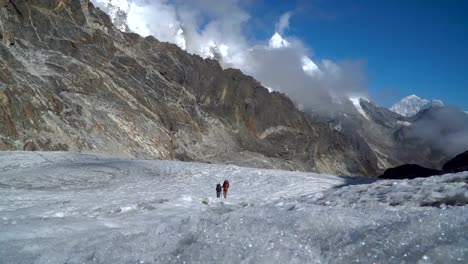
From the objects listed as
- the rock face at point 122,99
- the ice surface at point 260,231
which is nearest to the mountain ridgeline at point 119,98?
the rock face at point 122,99

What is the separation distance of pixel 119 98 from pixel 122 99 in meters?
0.85

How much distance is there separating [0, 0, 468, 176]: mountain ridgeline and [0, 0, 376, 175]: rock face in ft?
0.90

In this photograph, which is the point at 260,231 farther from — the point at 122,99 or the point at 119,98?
the point at 122,99

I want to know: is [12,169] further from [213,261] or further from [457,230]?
[457,230]

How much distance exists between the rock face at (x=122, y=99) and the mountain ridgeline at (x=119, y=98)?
276mm

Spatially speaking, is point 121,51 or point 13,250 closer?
point 13,250

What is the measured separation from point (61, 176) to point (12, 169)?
426 centimetres

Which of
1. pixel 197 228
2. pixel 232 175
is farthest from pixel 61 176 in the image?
pixel 197 228

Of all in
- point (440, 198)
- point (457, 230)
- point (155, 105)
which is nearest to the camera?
point (457, 230)

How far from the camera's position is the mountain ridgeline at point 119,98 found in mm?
68375

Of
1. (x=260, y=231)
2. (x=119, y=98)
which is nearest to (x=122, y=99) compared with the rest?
(x=119, y=98)

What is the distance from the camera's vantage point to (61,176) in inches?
1049

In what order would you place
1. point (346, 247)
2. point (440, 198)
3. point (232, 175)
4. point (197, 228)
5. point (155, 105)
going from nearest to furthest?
point (346, 247)
point (197, 228)
point (440, 198)
point (232, 175)
point (155, 105)

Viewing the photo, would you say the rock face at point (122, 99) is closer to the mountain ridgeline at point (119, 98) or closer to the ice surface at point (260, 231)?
the mountain ridgeline at point (119, 98)
